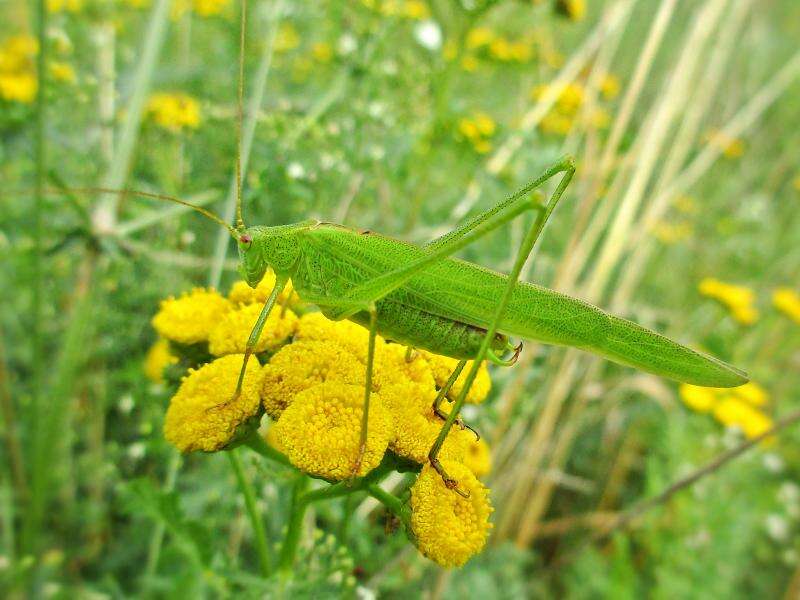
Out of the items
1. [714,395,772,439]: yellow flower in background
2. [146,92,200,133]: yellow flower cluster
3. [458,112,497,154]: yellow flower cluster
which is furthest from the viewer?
[714,395,772,439]: yellow flower in background

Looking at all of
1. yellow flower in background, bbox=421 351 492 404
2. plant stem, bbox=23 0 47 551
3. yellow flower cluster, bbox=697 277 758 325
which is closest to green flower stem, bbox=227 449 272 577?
yellow flower in background, bbox=421 351 492 404

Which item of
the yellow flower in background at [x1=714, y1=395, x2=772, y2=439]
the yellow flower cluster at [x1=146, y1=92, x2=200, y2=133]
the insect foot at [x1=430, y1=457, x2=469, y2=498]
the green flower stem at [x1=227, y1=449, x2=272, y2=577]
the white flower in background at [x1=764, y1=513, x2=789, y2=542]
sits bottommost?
the white flower in background at [x1=764, y1=513, x2=789, y2=542]

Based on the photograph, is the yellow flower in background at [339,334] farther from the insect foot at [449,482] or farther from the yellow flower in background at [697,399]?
the yellow flower in background at [697,399]

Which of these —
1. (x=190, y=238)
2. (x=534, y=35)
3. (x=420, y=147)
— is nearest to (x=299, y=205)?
(x=190, y=238)

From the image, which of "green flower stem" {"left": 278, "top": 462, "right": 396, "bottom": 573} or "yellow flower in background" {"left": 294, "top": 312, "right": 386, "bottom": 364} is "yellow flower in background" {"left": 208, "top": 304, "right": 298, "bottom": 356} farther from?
"green flower stem" {"left": 278, "top": 462, "right": 396, "bottom": 573}

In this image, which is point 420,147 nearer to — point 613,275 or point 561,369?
point 561,369

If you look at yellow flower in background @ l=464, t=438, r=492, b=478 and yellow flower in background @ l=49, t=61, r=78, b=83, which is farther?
yellow flower in background @ l=49, t=61, r=78, b=83

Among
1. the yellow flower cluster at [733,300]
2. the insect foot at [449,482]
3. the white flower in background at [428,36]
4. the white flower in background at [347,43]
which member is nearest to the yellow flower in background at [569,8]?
the white flower in background at [428,36]
